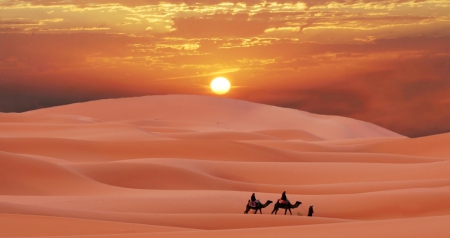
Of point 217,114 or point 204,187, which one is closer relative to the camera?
point 204,187

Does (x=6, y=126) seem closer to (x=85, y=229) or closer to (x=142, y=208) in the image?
(x=142, y=208)

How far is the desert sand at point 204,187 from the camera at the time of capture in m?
10.8

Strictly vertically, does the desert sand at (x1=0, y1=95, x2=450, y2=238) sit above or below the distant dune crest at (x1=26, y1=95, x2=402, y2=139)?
below

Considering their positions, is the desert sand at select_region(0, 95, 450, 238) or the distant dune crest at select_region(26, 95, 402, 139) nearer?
the desert sand at select_region(0, 95, 450, 238)

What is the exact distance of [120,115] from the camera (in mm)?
86250

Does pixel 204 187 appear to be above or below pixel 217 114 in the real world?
below

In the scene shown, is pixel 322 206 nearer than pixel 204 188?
Yes

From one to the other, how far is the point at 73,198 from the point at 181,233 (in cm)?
792

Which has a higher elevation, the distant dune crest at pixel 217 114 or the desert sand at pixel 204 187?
the distant dune crest at pixel 217 114

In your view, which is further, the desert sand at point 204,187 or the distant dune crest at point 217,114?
→ the distant dune crest at point 217,114

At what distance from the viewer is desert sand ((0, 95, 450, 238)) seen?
35.4 ft

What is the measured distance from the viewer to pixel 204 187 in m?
22.4

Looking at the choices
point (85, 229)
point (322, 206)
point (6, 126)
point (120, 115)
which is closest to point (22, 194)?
point (322, 206)

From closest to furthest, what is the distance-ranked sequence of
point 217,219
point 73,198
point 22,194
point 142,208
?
point 217,219, point 142,208, point 73,198, point 22,194
